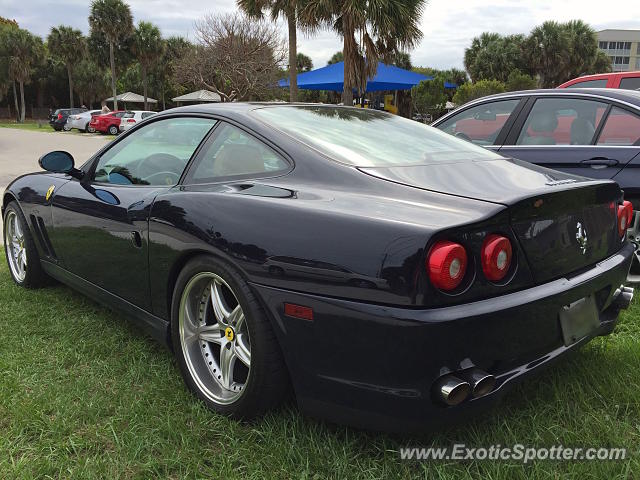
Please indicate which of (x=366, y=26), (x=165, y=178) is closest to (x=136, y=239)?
(x=165, y=178)

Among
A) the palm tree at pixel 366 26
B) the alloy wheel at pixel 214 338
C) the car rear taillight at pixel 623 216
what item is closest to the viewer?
the alloy wheel at pixel 214 338

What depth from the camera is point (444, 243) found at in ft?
5.29

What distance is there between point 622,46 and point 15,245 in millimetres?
96924

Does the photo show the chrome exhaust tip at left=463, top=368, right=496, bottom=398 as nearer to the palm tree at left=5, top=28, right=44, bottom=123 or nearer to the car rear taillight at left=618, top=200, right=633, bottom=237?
the car rear taillight at left=618, top=200, right=633, bottom=237

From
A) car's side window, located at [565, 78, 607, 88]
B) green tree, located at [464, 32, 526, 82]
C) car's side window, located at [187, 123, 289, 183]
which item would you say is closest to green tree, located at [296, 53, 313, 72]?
green tree, located at [464, 32, 526, 82]

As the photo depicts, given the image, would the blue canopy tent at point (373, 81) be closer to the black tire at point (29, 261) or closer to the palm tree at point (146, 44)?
the black tire at point (29, 261)

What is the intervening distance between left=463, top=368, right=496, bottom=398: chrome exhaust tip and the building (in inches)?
3706

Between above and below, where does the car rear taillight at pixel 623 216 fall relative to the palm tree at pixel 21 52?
below

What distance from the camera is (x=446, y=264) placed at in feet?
5.20

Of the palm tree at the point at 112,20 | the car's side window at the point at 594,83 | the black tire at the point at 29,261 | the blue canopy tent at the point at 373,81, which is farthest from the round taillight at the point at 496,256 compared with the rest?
the palm tree at the point at 112,20

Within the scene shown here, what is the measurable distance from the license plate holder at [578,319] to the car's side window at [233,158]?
3.95 ft

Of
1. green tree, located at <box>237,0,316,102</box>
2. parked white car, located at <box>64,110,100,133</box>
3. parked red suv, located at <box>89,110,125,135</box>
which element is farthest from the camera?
parked white car, located at <box>64,110,100,133</box>

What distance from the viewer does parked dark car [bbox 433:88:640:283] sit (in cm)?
378

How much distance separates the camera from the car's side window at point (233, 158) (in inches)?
89.0
